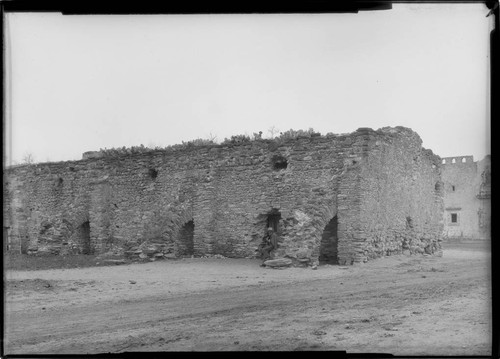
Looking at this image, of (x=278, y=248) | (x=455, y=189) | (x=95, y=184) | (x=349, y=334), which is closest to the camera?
(x=349, y=334)

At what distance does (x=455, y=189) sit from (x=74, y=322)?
37.7m

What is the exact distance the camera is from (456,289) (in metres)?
10.6

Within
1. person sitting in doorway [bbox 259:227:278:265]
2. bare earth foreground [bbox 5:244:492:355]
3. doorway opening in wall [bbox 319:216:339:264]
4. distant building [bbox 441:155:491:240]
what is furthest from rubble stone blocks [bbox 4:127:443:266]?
distant building [bbox 441:155:491:240]

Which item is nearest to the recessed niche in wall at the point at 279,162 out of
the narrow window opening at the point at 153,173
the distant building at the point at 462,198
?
the narrow window opening at the point at 153,173

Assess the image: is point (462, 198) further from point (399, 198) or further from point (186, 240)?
point (186, 240)

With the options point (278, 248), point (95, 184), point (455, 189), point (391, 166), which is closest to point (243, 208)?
point (278, 248)

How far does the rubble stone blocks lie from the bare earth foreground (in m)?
1.71

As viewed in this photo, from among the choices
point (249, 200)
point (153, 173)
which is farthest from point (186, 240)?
point (249, 200)

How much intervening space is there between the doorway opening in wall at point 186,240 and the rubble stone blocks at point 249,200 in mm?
36

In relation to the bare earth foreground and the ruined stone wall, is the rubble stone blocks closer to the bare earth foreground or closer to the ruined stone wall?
the ruined stone wall

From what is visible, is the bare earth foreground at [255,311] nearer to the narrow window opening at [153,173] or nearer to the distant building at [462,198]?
the narrow window opening at [153,173]

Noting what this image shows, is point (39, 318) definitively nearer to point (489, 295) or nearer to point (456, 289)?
point (489, 295)

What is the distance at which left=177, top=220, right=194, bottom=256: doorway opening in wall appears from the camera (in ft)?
57.3

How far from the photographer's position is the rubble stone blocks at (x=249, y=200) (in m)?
14.6
